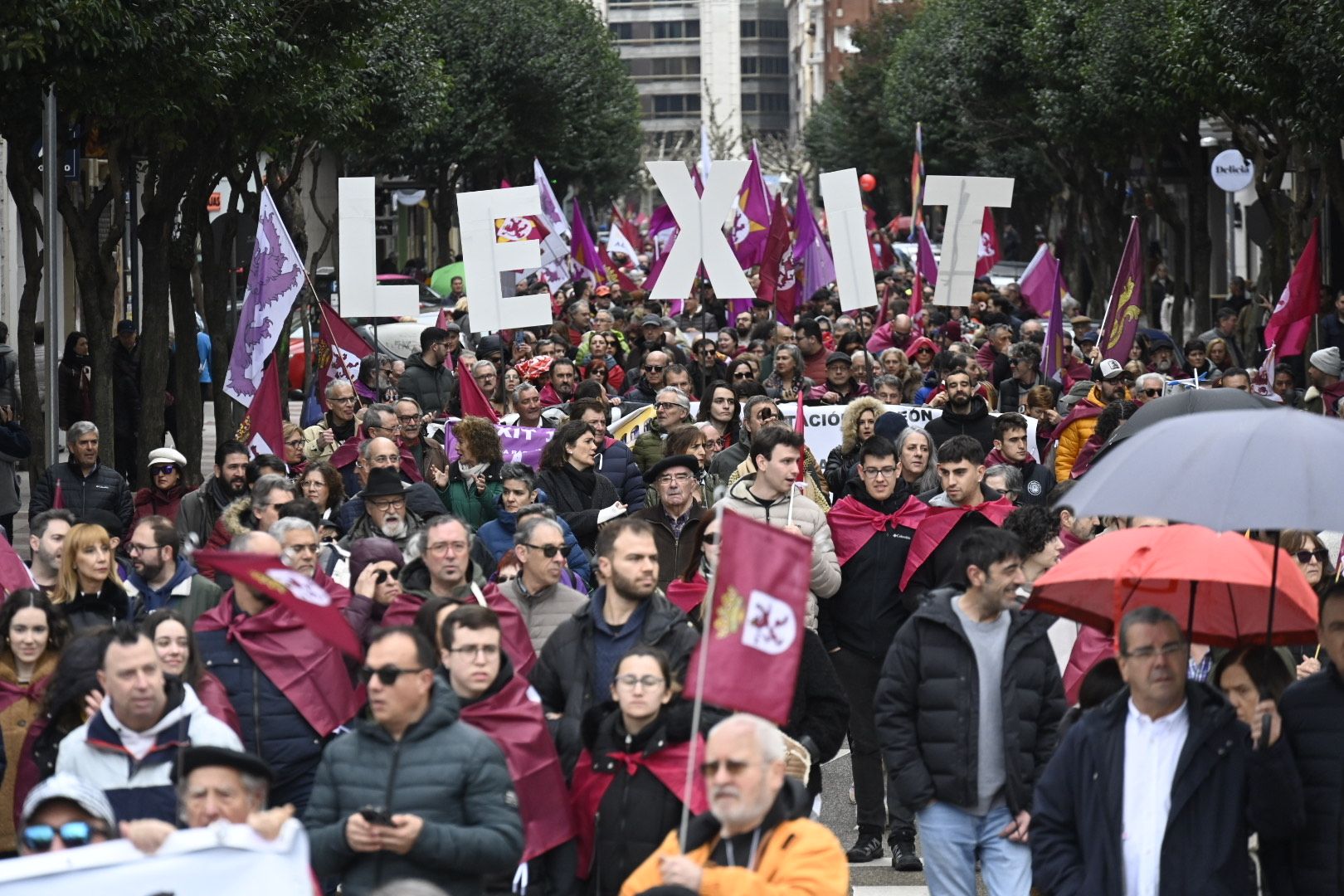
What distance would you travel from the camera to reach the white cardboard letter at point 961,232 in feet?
65.6

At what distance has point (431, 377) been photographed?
56.1 ft

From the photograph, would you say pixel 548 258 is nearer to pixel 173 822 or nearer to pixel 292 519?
pixel 292 519

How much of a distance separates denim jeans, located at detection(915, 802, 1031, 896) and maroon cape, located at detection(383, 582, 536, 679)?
1.52 meters

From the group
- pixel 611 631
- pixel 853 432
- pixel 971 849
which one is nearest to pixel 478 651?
pixel 611 631

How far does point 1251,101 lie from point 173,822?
2125 cm

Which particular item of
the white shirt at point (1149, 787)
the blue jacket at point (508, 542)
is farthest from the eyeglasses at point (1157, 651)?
the blue jacket at point (508, 542)

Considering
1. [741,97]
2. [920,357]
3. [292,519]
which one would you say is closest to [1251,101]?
[920,357]

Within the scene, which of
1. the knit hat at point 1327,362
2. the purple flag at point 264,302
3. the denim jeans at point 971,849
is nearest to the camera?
the denim jeans at point 971,849

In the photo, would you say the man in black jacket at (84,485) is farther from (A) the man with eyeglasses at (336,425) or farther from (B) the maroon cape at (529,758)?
(B) the maroon cape at (529,758)

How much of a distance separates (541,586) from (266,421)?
6.06 m

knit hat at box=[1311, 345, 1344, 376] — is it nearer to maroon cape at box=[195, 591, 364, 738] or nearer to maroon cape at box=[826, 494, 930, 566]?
maroon cape at box=[826, 494, 930, 566]

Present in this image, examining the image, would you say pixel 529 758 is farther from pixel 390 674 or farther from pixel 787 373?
pixel 787 373

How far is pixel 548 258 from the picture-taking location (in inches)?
1005

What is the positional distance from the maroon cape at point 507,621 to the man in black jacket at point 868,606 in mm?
2089
